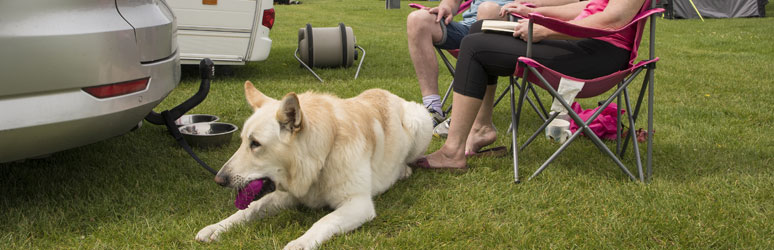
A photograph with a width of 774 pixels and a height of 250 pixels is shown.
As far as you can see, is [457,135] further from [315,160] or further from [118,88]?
[118,88]

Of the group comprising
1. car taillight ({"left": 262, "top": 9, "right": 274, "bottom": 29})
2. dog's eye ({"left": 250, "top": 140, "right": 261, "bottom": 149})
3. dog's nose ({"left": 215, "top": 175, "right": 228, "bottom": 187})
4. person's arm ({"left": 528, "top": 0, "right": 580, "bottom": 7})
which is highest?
person's arm ({"left": 528, "top": 0, "right": 580, "bottom": 7})

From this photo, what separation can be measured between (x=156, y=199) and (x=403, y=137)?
1278 mm

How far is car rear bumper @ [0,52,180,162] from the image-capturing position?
2.04m

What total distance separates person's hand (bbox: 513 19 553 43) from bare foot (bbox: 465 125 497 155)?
0.78 meters

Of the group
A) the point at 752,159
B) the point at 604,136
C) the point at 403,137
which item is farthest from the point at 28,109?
the point at 752,159

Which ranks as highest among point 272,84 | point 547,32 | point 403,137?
point 547,32

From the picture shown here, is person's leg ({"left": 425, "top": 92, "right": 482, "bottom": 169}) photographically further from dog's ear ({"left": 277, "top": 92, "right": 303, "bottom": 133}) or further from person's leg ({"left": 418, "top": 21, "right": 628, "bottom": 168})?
dog's ear ({"left": 277, "top": 92, "right": 303, "bottom": 133})

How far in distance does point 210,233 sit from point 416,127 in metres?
1.33

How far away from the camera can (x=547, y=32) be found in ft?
9.93

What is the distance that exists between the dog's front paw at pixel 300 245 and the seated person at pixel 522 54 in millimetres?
1202

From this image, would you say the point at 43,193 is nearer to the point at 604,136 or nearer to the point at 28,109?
the point at 28,109

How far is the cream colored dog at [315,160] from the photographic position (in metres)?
2.30

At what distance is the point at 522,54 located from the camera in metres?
3.06

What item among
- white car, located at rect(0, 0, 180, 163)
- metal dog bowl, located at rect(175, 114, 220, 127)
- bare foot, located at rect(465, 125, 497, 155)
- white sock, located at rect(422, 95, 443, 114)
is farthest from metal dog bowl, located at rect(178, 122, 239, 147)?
bare foot, located at rect(465, 125, 497, 155)
